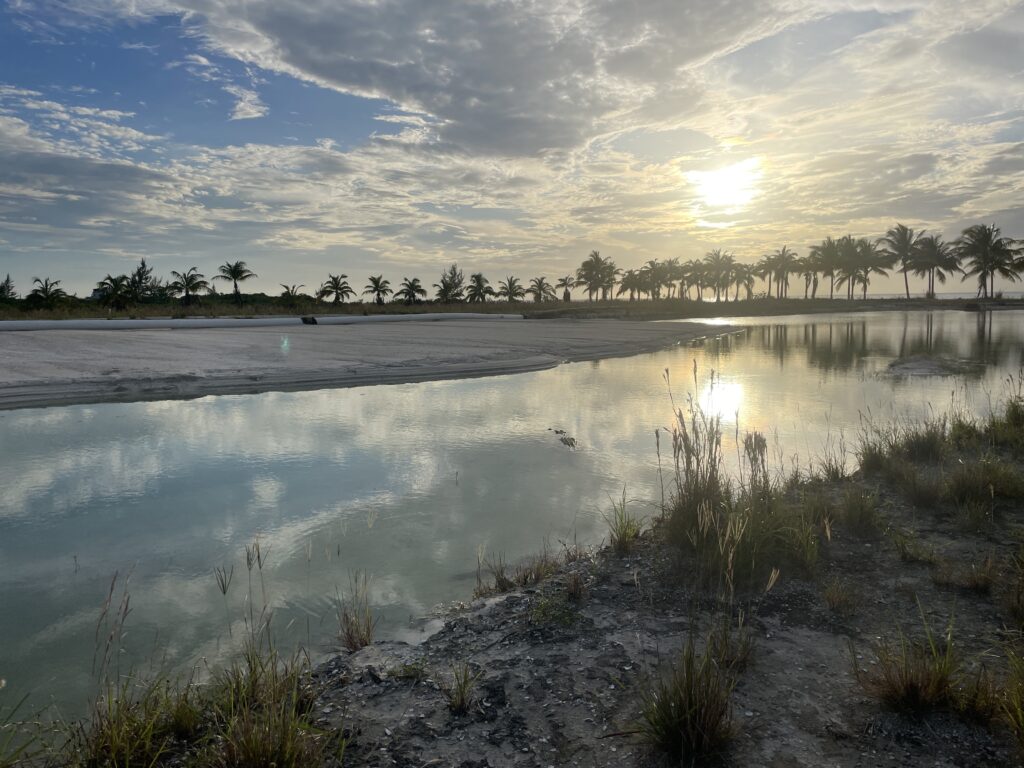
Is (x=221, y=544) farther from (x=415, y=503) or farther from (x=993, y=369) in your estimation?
(x=993, y=369)

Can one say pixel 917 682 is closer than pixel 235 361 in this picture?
Yes

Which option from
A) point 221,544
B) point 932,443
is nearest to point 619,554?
point 221,544

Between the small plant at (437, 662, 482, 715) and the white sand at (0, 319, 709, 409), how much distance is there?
12825mm

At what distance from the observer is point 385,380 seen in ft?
55.0

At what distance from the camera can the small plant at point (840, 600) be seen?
4.00 m

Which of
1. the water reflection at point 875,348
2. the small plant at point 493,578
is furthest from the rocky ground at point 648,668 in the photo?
the water reflection at point 875,348

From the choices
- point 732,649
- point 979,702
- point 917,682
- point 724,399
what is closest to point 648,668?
point 732,649

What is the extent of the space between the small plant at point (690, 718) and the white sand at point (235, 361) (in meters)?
13.9

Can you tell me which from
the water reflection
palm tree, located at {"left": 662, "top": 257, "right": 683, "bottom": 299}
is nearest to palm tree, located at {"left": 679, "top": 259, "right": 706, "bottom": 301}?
palm tree, located at {"left": 662, "top": 257, "right": 683, "bottom": 299}

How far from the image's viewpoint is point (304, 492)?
7148 mm

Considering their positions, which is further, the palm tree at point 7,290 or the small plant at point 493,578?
the palm tree at point 7,290

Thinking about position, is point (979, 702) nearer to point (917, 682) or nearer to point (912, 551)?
point (917, 682)

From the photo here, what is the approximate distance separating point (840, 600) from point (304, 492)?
222 inches

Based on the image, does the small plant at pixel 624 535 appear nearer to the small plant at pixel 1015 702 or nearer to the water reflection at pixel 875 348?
Result: the small plant at pixel 1015 702
